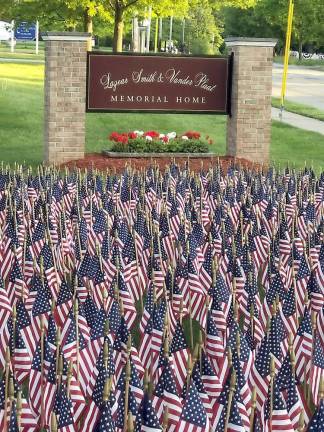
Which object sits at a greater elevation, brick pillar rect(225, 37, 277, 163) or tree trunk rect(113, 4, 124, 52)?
tree trunk rect(113, 4, 124, 52)

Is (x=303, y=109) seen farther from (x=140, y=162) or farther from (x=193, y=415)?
(x=193, y=415)

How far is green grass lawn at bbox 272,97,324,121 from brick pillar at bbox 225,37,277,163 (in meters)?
15.3

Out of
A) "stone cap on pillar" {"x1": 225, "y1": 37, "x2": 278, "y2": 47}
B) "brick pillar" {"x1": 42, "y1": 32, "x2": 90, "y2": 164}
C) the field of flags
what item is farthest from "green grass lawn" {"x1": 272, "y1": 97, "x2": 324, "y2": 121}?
the field of flags

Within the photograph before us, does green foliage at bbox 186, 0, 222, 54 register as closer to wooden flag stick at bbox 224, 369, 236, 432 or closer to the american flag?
wooden flag stick at bbox 224, 369, 236, 432

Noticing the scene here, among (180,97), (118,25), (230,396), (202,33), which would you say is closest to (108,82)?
(180,97)

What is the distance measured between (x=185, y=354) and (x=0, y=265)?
4.72m

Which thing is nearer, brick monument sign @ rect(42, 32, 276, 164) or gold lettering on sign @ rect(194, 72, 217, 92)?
brick monument sign @ rect(42, 32, 276, 164)

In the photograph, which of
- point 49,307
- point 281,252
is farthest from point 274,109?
point 49,307

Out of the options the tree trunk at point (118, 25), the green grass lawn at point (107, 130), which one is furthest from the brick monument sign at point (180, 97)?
the tree trunk at point (118, 25)

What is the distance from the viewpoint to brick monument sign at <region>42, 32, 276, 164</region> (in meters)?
22.3

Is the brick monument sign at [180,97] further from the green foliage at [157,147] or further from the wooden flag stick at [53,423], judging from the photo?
the wooden flag stick at [53,423]

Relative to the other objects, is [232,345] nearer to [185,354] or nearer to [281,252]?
[185,354]

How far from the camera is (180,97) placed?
76.0 feet

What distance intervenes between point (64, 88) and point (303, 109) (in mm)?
21794
